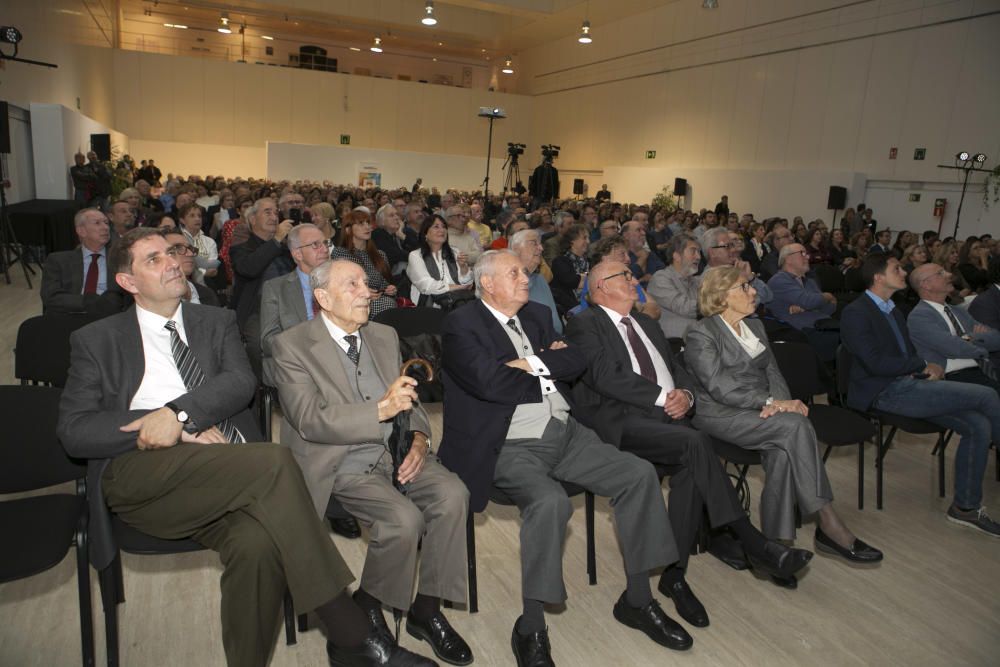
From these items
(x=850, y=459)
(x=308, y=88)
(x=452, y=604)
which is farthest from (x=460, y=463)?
(x=308, y=88)

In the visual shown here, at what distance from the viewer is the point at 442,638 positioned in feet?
7.36

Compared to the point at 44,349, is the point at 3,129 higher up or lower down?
higher up

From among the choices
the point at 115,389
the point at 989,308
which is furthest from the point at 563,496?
the point at 989,308

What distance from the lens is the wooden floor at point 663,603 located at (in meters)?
2.28

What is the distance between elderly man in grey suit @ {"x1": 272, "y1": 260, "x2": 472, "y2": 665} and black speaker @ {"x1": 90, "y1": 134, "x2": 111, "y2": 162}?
12728 millimetres

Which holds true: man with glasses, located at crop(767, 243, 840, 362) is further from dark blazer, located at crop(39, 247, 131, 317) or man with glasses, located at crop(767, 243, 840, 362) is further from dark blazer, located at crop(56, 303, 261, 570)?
dark blazer, located at crop(39, 247, 131, 317)

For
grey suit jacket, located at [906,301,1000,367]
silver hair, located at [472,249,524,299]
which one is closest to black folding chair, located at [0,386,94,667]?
silver hair, located at [472,249,524,299]

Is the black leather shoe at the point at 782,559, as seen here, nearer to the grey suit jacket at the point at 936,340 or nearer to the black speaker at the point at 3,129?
the grey suit jacket at the point at 936,340

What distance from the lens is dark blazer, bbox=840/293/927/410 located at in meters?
3.49

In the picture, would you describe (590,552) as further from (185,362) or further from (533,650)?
(185,362)

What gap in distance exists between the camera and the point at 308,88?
72.1 feet

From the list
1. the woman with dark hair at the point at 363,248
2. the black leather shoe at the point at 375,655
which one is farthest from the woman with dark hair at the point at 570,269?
the black leather shoe at the point at 375,655

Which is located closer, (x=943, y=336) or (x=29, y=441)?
(x=29, y=441)

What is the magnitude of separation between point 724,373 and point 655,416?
0.46 metres
